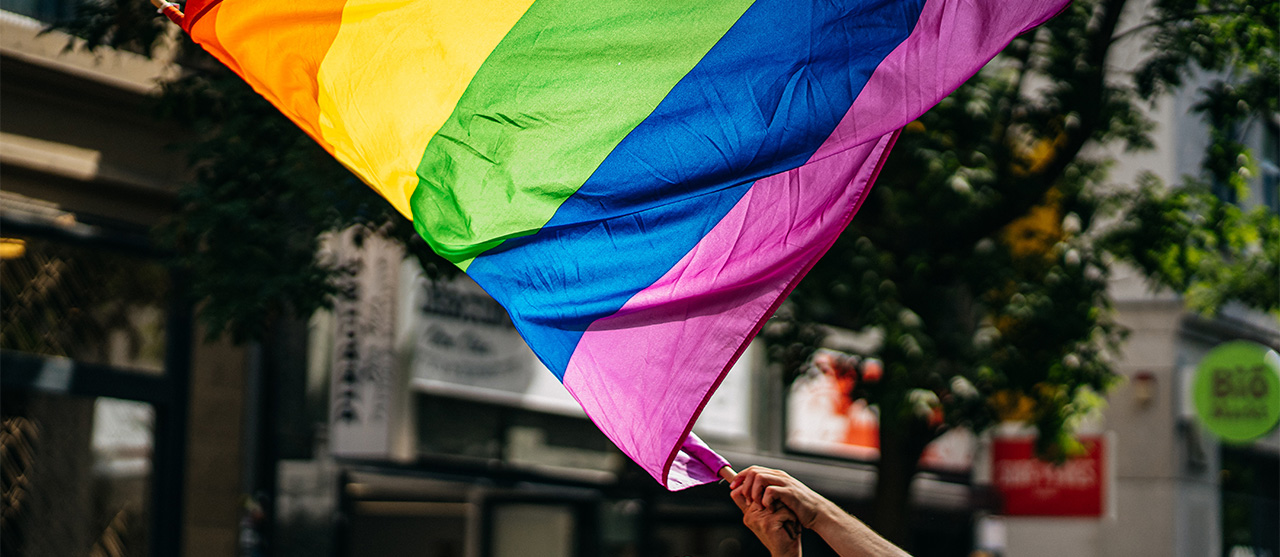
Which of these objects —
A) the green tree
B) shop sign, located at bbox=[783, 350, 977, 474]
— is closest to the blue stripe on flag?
the green tree

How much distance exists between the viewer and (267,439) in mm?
10461

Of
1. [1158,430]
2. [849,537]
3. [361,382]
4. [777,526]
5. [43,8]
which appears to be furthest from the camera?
[1158,430]

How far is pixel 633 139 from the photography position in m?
4.11

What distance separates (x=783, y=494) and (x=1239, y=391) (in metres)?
15.4

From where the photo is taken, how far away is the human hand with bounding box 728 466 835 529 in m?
3.27

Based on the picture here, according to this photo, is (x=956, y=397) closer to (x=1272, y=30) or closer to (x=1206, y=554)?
(x=1272, y=30)

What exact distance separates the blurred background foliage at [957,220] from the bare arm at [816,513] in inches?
189

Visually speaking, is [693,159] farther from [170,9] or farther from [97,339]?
[97,339]

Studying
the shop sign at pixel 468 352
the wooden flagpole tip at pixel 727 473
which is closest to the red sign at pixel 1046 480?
the shop sign at pixel 468 352

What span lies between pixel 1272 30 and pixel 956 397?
9.52ft

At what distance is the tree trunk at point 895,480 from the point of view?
1001cm

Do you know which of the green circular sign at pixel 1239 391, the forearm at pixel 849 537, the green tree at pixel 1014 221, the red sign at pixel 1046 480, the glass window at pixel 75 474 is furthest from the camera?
the green circular sign at pixel 1239 391

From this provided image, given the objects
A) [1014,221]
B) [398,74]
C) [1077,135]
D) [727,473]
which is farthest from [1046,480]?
[727,473]

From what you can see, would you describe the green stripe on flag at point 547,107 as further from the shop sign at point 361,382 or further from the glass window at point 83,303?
the shop sign at point 361,382
